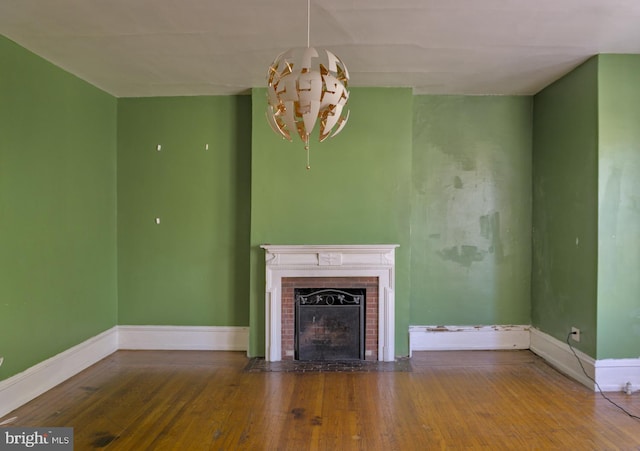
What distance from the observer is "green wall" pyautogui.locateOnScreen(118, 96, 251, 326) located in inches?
163

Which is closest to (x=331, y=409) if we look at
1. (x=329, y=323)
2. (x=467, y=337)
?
(x=329, y=323)

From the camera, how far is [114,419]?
270 cm

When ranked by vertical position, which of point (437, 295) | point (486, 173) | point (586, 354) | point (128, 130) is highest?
point (128, 130)

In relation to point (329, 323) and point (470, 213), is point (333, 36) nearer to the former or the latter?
point (470, 213)

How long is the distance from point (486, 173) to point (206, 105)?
9.77 ft

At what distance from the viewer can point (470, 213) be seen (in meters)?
4.18

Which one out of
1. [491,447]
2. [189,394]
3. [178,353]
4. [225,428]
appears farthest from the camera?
[178,353]

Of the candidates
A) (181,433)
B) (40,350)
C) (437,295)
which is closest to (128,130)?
(40,350)

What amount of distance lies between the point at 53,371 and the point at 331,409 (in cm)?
227

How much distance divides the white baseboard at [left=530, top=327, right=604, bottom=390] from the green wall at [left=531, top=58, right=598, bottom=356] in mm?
66

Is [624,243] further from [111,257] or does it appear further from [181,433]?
[111,257]

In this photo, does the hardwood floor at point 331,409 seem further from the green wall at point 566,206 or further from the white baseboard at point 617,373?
the green wall at point 566,206

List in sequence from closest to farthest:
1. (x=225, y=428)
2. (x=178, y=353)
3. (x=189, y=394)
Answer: (x=225, y=428) < (x=189, y=394) < (x=178, y=353)

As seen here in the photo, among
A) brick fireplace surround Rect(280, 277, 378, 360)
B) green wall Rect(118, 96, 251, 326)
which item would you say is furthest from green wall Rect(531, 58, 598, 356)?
green wall Rect(118, 96, 251, 326)
